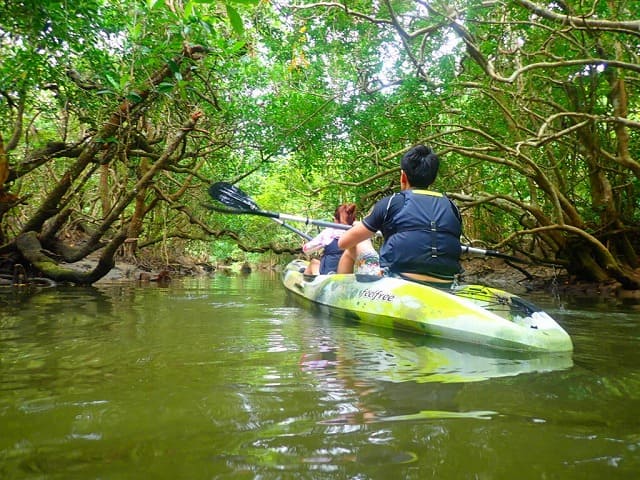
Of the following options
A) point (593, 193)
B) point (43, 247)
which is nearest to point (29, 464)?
point (43, 247)

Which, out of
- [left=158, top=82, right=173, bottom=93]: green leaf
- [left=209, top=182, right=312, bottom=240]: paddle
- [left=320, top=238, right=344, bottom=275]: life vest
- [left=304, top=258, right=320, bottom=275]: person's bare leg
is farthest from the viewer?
[left=209, top=182, right=312, bottom=240]: paddle

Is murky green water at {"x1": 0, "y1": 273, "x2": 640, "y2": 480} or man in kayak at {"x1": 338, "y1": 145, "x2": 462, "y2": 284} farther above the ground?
man in kayak at {"x1": 338, "y1": 145, "x2": 462, "y2": 284}

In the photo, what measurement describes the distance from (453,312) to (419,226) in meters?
0.78

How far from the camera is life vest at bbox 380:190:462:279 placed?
3875 mm

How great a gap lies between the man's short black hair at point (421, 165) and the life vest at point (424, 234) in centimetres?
13

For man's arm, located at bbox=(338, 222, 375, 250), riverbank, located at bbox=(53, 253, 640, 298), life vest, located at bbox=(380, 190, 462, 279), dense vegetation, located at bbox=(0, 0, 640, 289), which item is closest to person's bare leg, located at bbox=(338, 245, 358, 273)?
man's arm, located at bbox=(338, 222, 375, 250)

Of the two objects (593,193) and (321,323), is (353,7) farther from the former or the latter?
(593,193)

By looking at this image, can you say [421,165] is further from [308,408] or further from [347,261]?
[308,408]

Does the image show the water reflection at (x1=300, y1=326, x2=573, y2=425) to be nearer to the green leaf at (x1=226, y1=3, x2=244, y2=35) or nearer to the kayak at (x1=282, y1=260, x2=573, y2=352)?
the kayak at (x1=282, y1=260, x2=573, y2=352)

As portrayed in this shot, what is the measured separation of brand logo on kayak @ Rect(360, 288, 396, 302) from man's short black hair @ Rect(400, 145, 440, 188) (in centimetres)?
98

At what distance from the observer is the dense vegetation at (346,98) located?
17.5ft

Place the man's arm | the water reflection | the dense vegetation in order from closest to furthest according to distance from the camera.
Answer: the water reflection < the man's arm < the dense vegetation

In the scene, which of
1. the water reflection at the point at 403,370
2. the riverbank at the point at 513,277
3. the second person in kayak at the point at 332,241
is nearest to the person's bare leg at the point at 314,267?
the second person in kayak at the point at 332,241

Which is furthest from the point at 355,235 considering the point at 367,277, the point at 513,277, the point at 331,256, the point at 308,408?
the point at 513,277
